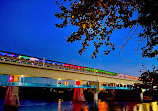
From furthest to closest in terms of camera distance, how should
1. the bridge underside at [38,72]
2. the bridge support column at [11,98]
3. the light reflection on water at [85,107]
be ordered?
the light reflection on water at [85,107] < the bridge support column at [11,98] < the bridge underside at [38,72]

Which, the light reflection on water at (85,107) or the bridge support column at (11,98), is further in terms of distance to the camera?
the light reflection on water at (85,107)

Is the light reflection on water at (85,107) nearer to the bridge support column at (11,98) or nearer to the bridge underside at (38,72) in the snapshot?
the bridge support column at (11,98)

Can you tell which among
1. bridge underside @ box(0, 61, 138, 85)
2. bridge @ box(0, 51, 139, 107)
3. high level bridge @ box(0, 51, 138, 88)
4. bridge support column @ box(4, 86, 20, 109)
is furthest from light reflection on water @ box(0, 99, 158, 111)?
bridge underside @ box(0, 61, 138, 85)

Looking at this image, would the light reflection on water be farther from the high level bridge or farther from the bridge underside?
the bridge underside

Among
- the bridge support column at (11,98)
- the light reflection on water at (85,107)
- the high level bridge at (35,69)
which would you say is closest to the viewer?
the high level bridge at (35,69)

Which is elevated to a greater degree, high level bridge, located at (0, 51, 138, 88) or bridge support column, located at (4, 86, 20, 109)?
high level bridge, located at (0, 51, 138, 88)

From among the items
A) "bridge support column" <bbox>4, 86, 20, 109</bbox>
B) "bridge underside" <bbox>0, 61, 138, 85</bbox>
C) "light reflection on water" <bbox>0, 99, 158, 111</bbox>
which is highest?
"bridge underside" <bbox>0, 61, 138, 85</bbox>

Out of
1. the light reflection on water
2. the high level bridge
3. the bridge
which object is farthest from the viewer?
the light reflection on water

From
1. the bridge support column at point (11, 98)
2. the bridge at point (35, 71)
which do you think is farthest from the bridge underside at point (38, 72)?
the bridge support column at point (11, 98)

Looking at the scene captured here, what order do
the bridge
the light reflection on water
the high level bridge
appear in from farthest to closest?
1. the light reflection on water
2. the bridge
3. the high level bridge

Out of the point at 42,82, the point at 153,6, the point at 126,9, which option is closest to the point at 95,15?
the point at 126,9

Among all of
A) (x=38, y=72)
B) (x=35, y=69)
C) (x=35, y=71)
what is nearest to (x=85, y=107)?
(x=38, y=72)

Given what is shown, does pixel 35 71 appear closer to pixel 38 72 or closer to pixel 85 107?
pixel 38 72

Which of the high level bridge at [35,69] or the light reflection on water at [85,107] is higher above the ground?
the high level bridge at [35,69]
